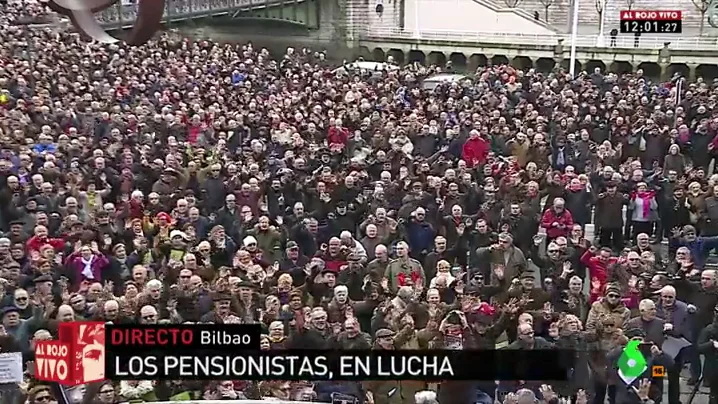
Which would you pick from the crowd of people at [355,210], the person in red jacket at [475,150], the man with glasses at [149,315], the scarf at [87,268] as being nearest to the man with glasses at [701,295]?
the crowd of people at [355,210]

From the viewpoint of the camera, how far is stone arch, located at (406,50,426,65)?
18.6 ft

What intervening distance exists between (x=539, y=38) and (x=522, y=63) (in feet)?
0.55

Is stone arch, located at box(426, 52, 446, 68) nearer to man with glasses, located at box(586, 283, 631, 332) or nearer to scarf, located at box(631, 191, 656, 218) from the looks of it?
scarf, located at box(631, 191, 656, 218)

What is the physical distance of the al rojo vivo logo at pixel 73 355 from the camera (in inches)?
163

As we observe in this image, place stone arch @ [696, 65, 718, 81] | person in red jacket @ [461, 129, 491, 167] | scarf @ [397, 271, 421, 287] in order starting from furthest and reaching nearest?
stone arch @ [696, 65, 718, 81]
person in red jacket @ [461, 129, 491, 167]
scarf @ [397, 271, 421, 287]

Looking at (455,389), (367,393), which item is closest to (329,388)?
(367,393)

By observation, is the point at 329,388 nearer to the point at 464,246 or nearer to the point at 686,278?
the point at 464,246

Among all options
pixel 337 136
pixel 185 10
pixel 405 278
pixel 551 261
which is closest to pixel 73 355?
pixel 405 278

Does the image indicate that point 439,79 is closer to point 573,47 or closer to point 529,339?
point 573,47

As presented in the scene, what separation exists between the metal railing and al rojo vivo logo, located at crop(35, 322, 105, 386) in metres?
1.53

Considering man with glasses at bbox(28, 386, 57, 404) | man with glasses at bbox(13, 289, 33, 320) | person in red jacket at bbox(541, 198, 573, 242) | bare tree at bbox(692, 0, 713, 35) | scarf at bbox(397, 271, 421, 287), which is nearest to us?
man with glasses at bbox(28, 386, 57, 404)

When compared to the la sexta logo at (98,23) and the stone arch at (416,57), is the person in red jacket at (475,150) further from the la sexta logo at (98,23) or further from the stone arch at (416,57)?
the la sexta logo at (98,23)
